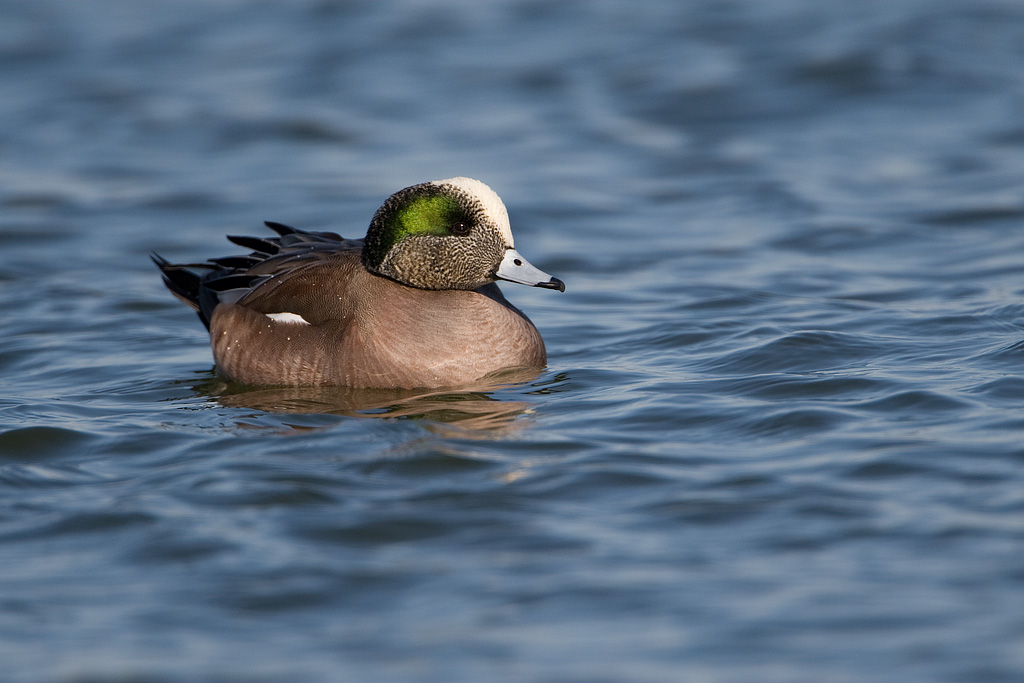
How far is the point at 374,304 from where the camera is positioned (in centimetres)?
733

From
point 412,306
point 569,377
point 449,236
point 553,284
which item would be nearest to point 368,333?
point 412,306

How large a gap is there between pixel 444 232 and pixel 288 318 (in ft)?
3.31

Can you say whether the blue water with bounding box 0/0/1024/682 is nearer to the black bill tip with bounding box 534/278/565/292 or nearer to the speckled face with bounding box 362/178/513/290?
the black bill tip with bounding box 534/278/565/292

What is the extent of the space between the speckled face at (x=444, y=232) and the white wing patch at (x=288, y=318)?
0.58 m

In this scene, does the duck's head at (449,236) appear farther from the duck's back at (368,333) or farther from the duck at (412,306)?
the duck's back at (368,333)

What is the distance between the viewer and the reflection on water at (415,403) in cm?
675

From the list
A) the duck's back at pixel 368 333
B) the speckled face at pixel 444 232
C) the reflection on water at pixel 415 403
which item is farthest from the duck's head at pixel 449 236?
the reflection on water at pixel 415 403

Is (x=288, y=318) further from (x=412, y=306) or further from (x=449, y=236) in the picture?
(x=449, y=236)

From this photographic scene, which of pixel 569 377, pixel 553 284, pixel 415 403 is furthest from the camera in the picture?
pixel 569 377

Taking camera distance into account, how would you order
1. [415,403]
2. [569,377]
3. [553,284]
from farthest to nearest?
[569,377], [553,284], [415,403]

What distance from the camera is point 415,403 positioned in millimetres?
7109

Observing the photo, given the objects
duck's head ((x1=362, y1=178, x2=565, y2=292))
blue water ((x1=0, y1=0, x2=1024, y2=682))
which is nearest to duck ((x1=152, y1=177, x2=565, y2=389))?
duck's head ((x1=362, y1=178, x2=565, y2=292))

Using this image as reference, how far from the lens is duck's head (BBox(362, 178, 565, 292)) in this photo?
7305 millimetres

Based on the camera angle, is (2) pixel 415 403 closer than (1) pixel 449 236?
Yes
